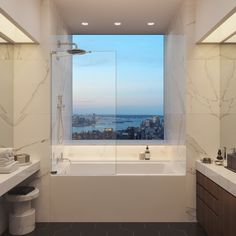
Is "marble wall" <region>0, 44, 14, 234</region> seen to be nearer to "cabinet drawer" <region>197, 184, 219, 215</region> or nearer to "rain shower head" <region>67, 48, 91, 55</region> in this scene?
"rain shower head" <region>67, 48, 91, 55</region>

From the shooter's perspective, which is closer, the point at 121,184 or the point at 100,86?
the point at 121,184

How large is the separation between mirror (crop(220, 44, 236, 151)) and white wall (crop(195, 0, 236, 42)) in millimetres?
427

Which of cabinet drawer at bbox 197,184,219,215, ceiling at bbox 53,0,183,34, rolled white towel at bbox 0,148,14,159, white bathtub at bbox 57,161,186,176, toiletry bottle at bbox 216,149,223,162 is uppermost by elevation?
ceiling at bbox 53,0,183,34

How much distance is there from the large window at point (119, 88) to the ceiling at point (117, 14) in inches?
13.0

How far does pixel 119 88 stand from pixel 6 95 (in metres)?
2.08

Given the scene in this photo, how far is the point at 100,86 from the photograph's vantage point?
4.41 m

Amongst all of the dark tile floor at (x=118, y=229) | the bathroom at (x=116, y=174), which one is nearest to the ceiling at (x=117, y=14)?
the bathroom at (x=116, y=174)

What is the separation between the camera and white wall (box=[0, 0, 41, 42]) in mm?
2601

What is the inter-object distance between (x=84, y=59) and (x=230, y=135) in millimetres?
2336

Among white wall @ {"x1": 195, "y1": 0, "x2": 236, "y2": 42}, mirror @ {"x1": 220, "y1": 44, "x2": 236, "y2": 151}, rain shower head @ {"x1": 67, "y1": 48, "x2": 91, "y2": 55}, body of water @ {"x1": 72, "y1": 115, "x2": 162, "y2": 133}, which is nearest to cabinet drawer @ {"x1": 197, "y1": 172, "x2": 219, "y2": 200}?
A: mirror @ {"x1": 220, "y1": 44, "x2": 236, "y2": 151}

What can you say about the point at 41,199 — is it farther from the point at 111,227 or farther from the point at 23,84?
the point at 23,84

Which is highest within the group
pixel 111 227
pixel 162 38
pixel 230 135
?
pixel 162 38

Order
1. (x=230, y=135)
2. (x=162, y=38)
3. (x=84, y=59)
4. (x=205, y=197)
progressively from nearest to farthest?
1. (x=205, y=197)
2. (x=230, y=135)
3. (x=84, y=59)
4. (x=162, y=38)

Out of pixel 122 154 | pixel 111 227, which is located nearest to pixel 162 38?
pixel 122 154
